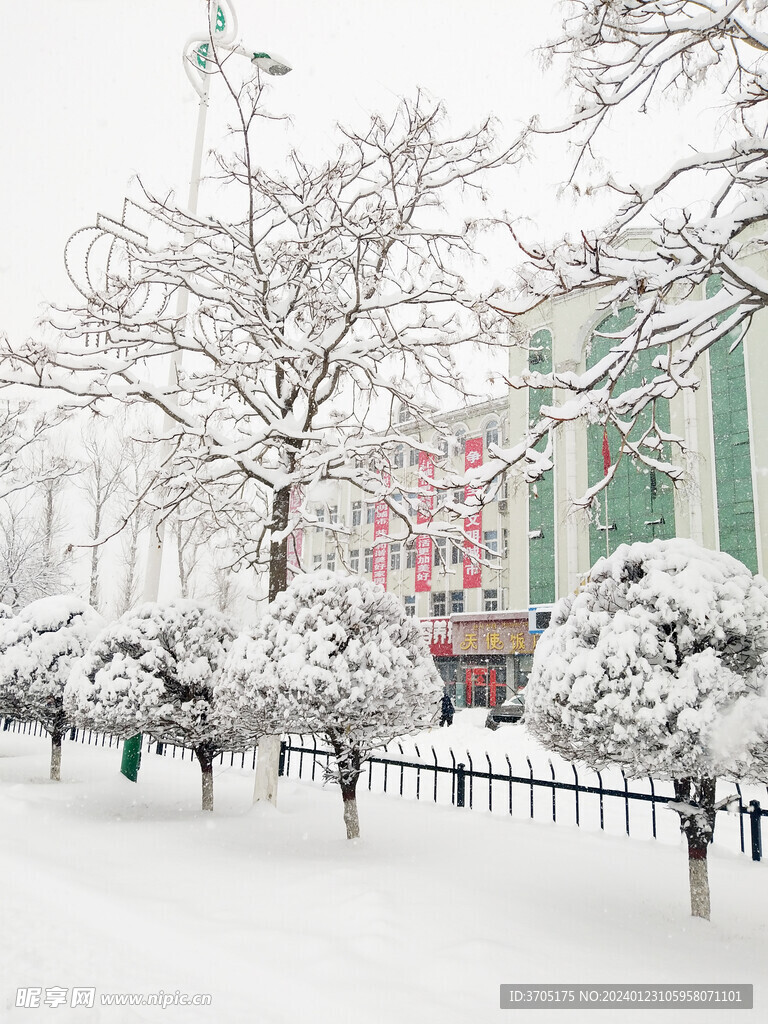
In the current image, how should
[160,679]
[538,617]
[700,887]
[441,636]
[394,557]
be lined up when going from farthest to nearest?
[394,557] < [441,636] < [538,617] < [160,679] < [700,887]

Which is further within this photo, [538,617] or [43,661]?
[538,617]

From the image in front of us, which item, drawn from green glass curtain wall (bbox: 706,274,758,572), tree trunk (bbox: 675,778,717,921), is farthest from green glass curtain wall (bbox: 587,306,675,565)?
tree trunk (bbox: 675,778,717,921)

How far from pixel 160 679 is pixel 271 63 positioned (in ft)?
27.4

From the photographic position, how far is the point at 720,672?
4949mm

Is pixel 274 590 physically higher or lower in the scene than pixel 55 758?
higher

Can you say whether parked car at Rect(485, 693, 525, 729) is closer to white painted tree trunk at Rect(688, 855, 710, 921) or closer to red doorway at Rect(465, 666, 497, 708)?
red doorway at Rect(465, 666, 497, 708)

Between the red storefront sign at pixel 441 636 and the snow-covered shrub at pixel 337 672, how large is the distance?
94.6ft

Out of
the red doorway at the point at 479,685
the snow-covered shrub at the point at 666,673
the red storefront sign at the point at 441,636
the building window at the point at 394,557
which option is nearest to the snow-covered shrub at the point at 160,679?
the snow-covered shrub at the point at 666,673

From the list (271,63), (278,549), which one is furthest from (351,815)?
(271,63)

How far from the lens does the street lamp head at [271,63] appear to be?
942cm

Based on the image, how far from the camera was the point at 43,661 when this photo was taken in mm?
11250

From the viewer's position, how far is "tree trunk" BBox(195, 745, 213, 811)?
903cm

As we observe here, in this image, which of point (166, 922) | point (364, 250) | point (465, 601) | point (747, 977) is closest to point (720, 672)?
point (747, 977)

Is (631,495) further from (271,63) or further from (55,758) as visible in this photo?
(55,758)
